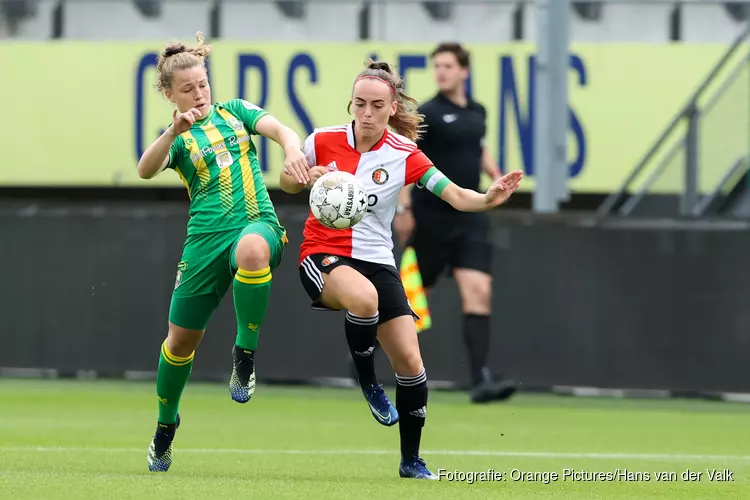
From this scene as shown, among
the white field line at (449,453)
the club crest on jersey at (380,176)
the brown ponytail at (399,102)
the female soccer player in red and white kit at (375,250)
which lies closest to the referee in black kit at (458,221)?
the white field line at (449,453)

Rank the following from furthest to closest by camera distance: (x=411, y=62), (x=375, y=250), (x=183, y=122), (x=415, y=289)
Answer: (x=411, y=62) → (x=415, y=289) → (x=375, y=250) → (x=183, y=122)

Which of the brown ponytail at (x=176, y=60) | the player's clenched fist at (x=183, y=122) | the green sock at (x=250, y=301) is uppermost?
the brown ponytail at (x=176, y=60)

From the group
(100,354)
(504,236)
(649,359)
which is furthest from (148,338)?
(649,359)

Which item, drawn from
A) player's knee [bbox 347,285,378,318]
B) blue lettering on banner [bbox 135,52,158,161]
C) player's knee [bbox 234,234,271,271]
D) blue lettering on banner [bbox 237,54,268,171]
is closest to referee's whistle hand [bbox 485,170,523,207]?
player's knee [bbox 347,285,378,318]

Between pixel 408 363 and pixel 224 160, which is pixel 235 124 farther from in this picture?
pixel 408 363

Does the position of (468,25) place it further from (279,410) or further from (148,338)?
(279,410)

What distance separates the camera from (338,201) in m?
6.96

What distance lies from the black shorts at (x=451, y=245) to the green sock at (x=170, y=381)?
4.32 m

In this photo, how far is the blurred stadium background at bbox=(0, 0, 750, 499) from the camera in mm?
9328

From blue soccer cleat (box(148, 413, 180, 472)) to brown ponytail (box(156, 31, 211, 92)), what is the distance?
1.61m

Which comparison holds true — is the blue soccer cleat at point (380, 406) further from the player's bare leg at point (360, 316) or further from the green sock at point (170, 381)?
the green sock at point (170, 381)

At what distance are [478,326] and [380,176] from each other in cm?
438

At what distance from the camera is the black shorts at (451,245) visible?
11.5 metres

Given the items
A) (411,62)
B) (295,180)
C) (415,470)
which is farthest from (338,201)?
(411,62)
